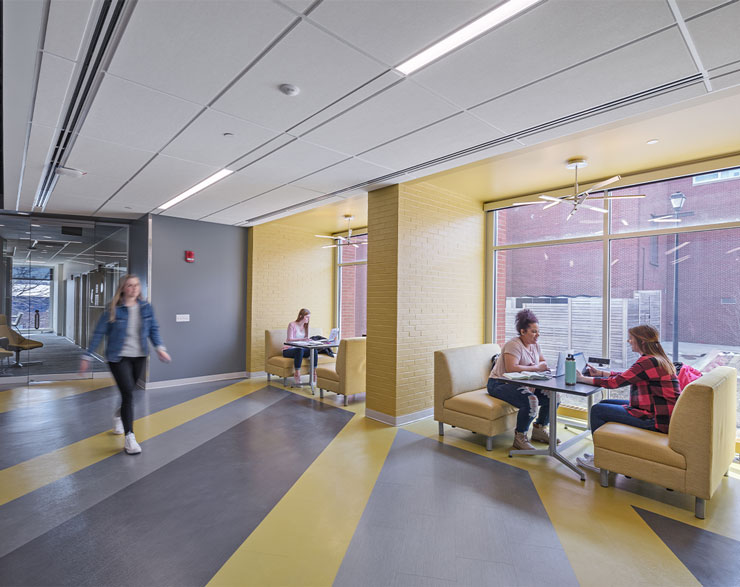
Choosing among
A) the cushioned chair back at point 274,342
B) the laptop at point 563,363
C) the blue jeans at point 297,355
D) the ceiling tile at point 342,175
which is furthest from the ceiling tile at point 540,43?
the cushioned chair back at point 274,342

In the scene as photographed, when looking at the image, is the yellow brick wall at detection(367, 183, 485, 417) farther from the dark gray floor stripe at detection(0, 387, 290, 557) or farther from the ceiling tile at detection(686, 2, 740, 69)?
the ceiling tile at detection(686, 2, 740, 69)

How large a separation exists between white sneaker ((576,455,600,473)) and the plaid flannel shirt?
64cm

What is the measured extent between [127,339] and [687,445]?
4926 millimetres

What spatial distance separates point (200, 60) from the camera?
2.49 m

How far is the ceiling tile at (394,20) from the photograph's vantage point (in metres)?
2.02

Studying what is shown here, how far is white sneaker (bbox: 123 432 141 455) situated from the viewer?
393 centimetres

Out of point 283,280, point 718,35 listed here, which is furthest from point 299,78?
point 283,280

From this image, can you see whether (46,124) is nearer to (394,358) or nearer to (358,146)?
(358,146)

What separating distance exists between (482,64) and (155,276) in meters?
6.32

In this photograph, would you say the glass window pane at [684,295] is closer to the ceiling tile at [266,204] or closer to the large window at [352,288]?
the ceiling tile at [266,204]

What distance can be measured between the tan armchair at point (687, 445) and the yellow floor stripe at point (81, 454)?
15.0ft

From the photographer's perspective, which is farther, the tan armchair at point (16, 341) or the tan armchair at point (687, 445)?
the tan armchair at point (16, 341)

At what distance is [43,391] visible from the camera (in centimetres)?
659

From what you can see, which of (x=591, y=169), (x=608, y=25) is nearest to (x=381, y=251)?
(x=591, y=169)
